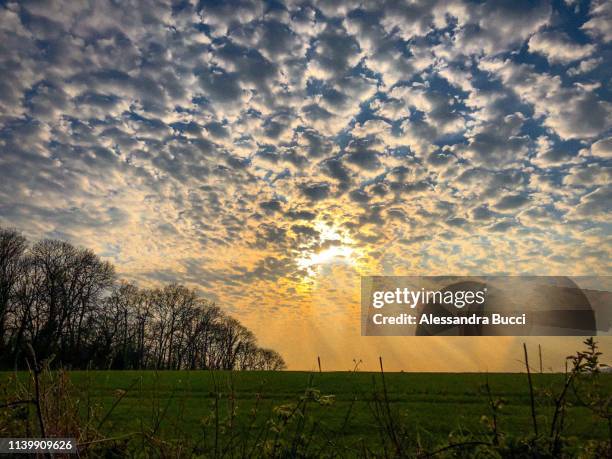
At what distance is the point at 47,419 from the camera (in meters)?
3.40

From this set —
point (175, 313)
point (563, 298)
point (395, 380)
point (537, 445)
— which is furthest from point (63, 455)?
point (175, 313)

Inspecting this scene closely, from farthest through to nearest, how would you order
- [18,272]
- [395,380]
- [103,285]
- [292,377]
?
[103,285] < [18,272] < [292,377] < [395,380]

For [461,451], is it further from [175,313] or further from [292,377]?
[175,313]

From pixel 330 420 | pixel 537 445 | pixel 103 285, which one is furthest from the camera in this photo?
pixel 103 285

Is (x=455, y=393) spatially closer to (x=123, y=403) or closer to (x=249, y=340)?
(x=123, y=403)

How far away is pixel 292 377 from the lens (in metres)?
32.3

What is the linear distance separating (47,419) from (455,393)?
80.0 ft

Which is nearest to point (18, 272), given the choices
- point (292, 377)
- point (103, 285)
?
point (103, 285)

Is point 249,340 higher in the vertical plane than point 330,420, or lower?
higher

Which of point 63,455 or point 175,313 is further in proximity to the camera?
point 175,313

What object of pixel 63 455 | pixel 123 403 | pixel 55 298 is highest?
pixel 55 298

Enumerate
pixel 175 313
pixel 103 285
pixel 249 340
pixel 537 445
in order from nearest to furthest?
1. pixel 537 445
2. pixel 103 285
3. pixel 175 313
4. pixel 249 340

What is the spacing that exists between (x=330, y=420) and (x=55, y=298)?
162ft

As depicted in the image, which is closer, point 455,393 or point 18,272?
point 455,393
